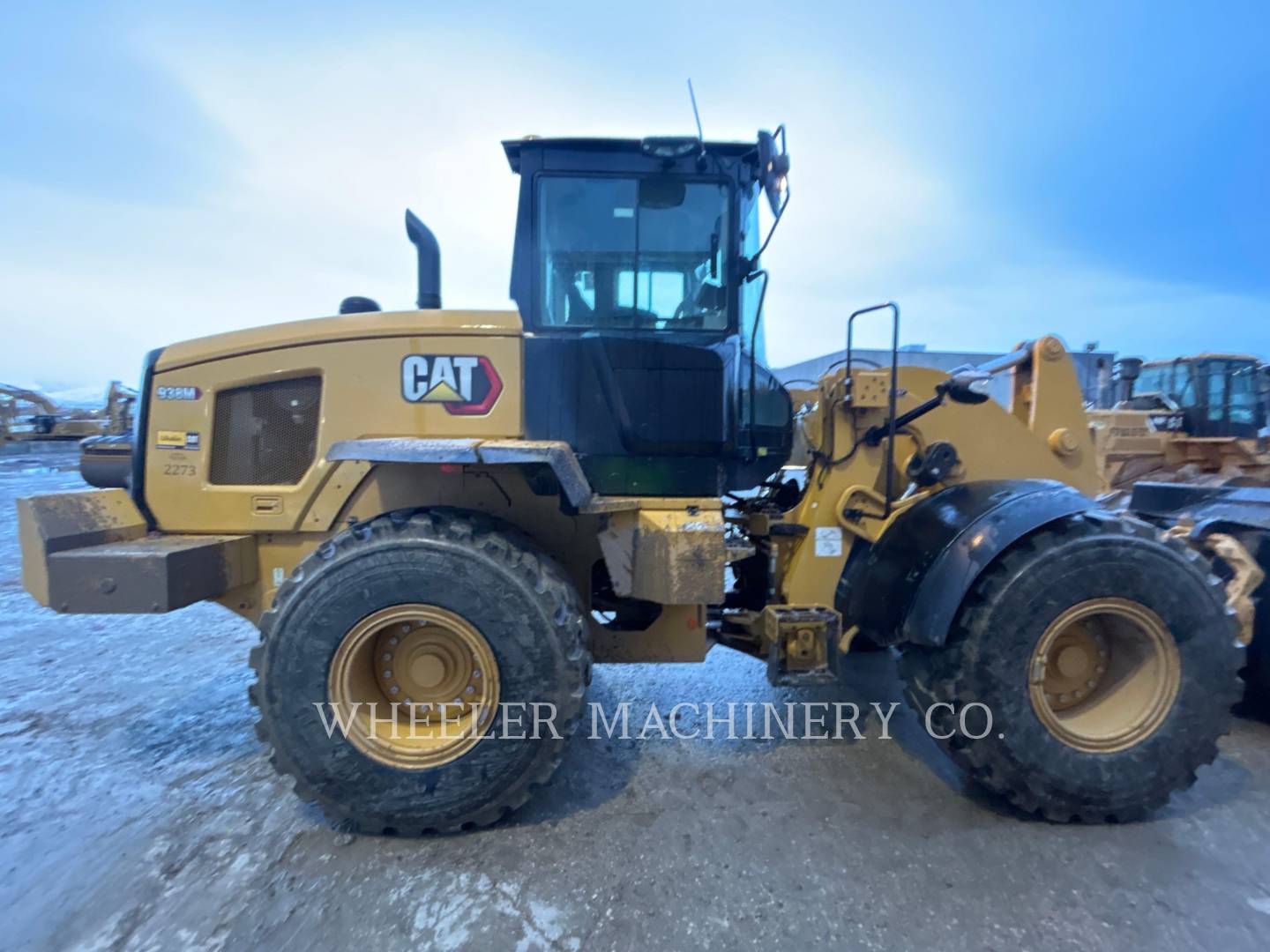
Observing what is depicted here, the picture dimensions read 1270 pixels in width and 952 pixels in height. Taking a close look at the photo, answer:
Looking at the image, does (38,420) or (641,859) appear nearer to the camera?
(641,859)

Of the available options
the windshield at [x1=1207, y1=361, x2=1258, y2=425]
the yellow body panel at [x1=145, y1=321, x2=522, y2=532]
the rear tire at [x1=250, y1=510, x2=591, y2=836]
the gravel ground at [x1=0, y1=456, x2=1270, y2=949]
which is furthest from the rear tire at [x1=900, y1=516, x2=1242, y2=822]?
the windshield at [x1=1207, y1=361, x2=1258, y2=425]

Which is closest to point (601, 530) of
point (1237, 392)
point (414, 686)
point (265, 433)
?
point (414, 686)

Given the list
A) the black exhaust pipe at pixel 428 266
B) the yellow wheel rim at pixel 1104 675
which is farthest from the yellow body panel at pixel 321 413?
→ the yellow wheel rim at pixel 1104 675

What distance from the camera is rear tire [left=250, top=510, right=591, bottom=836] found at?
228cm

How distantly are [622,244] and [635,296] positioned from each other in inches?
9.1

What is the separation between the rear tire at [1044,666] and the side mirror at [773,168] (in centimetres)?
177

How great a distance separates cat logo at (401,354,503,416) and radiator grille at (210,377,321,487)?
20.0 inches

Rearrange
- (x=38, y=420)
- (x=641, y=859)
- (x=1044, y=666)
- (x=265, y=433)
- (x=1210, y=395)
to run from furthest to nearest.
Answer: (x=38, y=420)
(x=1210, y=395)
(x=265, y=433)
(x=1044, y=666)
(x=641, y=859)

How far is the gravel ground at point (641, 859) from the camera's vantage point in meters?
1.94

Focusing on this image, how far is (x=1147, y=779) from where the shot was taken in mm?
2383

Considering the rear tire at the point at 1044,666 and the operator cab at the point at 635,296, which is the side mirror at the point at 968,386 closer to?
the rear tire at the point at 1044,666

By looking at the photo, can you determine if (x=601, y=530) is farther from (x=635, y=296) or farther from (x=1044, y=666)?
(x=1044, y=666)

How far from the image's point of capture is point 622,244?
110 inches

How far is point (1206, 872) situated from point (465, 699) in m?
2.61
